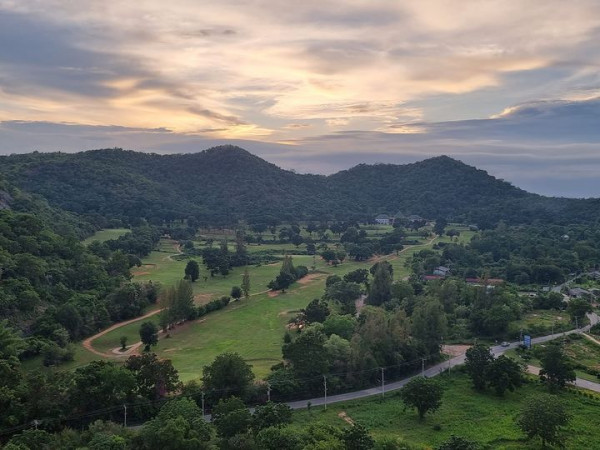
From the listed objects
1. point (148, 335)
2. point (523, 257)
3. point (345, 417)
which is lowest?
point (345, 417)

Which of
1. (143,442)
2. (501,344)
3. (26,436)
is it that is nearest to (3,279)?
(26,436)

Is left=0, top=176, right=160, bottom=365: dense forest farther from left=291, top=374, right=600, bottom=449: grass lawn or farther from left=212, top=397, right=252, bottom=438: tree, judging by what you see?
left=291, top=374, right=600, bottom=449: grass lawn

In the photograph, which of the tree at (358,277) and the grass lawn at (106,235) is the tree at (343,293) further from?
the grass lawn at (106,235)

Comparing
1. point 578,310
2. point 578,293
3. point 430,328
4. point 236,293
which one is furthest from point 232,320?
point 578,293

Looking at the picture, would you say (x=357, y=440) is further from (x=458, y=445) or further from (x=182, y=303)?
(x=182, y=303)

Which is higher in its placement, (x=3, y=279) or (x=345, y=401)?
(x=3, y=279)

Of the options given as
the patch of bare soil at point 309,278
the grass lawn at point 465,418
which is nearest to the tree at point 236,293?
the patch of bare soil at point 309,278

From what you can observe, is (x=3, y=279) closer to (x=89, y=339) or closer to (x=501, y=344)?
(x=89, y=339)

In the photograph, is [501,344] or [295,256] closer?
[501,344]
